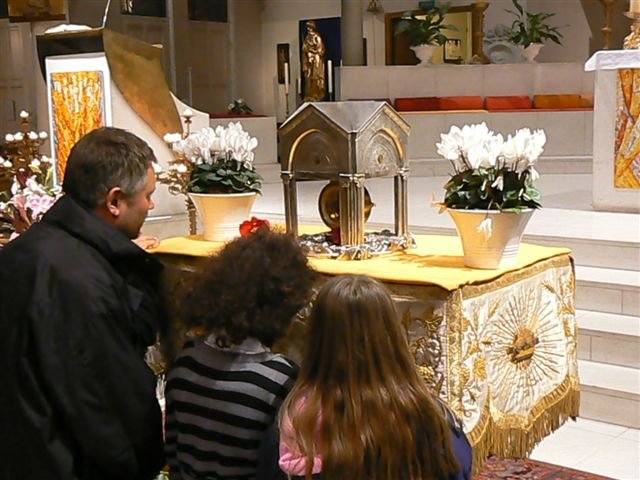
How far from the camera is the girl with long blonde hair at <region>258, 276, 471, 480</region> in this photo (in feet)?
5.20

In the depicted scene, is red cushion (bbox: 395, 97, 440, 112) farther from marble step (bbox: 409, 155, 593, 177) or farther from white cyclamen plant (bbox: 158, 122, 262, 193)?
white cyclamen plant (bbox: 158, 122, 262, 193)

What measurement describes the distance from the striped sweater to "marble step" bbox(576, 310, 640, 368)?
111 inches

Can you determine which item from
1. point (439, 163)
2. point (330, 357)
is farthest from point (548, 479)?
point (439, 163)

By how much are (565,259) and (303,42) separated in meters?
11.7

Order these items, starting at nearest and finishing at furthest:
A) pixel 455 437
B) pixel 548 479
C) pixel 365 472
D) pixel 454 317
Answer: pixel 365 472
pixel 455 437
pixel 454 317
pixel 548 479

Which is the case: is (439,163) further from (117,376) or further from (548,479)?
(117,376)

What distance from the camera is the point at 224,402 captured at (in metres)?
1.78

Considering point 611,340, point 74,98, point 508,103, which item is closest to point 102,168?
point 611,340

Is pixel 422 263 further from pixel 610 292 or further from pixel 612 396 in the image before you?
pixel 610 292

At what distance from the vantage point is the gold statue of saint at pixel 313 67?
1372 centimetres

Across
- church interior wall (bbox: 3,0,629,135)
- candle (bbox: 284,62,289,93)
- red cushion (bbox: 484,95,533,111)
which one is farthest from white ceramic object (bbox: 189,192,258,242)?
candle (bbox: 284,62,289,93)

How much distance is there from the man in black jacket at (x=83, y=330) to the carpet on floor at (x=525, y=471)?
5.90 ft

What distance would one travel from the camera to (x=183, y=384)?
72.7 inches

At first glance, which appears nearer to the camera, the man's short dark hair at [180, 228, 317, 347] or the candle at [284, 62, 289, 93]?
the man's short dark hair at [180, 228, 317, 347]
